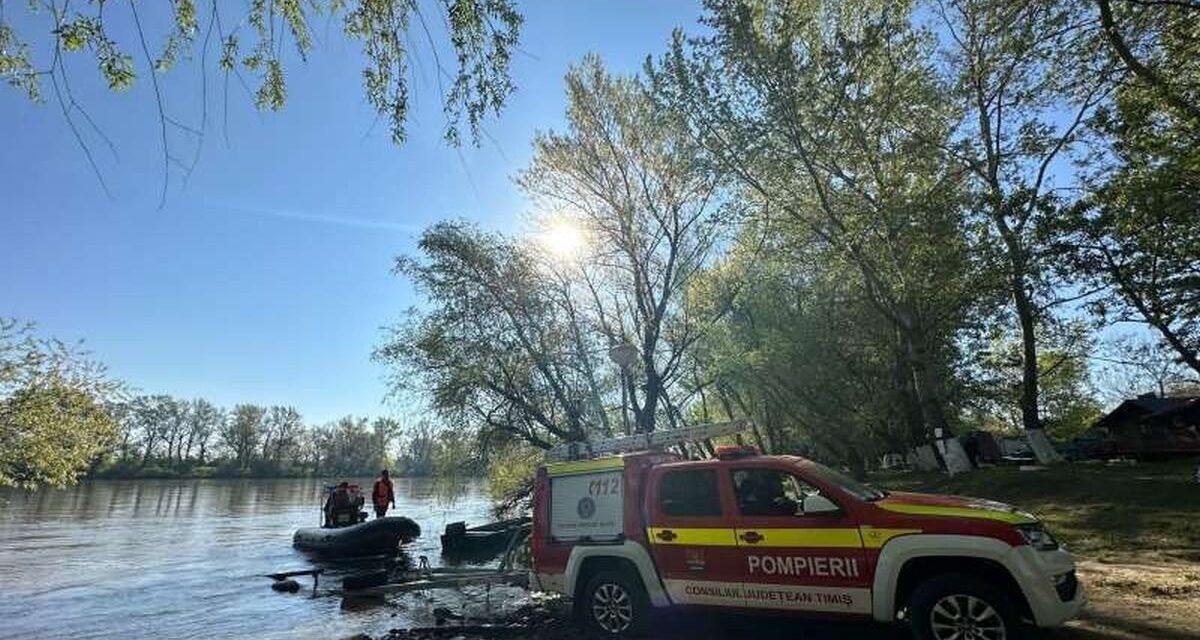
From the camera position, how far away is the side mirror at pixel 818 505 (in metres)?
6.84

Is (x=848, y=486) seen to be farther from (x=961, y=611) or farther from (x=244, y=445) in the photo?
(x=244, y=445)

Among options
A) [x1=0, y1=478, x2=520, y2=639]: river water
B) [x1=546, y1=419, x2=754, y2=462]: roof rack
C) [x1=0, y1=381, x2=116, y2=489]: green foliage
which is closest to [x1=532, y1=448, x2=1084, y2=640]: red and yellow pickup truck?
[x1=546, y1=419, x2=754, y2=462]: roof rack

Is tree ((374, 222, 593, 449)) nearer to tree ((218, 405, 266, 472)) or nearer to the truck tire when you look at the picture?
the truck tire

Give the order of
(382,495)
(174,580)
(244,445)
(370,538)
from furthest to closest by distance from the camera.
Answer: (244,445) → (382,495) → (370,538) → (174,580)

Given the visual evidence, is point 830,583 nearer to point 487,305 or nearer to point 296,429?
point 487,305

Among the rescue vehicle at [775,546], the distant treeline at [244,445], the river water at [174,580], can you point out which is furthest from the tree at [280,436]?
the rescue vehicle at [775,546]

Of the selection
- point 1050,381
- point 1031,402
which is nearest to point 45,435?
point 1031,402

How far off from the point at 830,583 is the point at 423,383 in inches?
826

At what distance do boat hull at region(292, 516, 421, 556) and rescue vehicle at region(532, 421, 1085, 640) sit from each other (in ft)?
48.6

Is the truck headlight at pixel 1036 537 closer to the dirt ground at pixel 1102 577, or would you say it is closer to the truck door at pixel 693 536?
the dirt ground at pixel 1102 577

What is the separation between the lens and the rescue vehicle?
6086 millimetres

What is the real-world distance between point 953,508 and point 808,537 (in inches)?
53.9

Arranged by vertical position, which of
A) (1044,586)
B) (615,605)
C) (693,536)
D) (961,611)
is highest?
(693,536)

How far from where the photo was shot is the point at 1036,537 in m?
6.18
